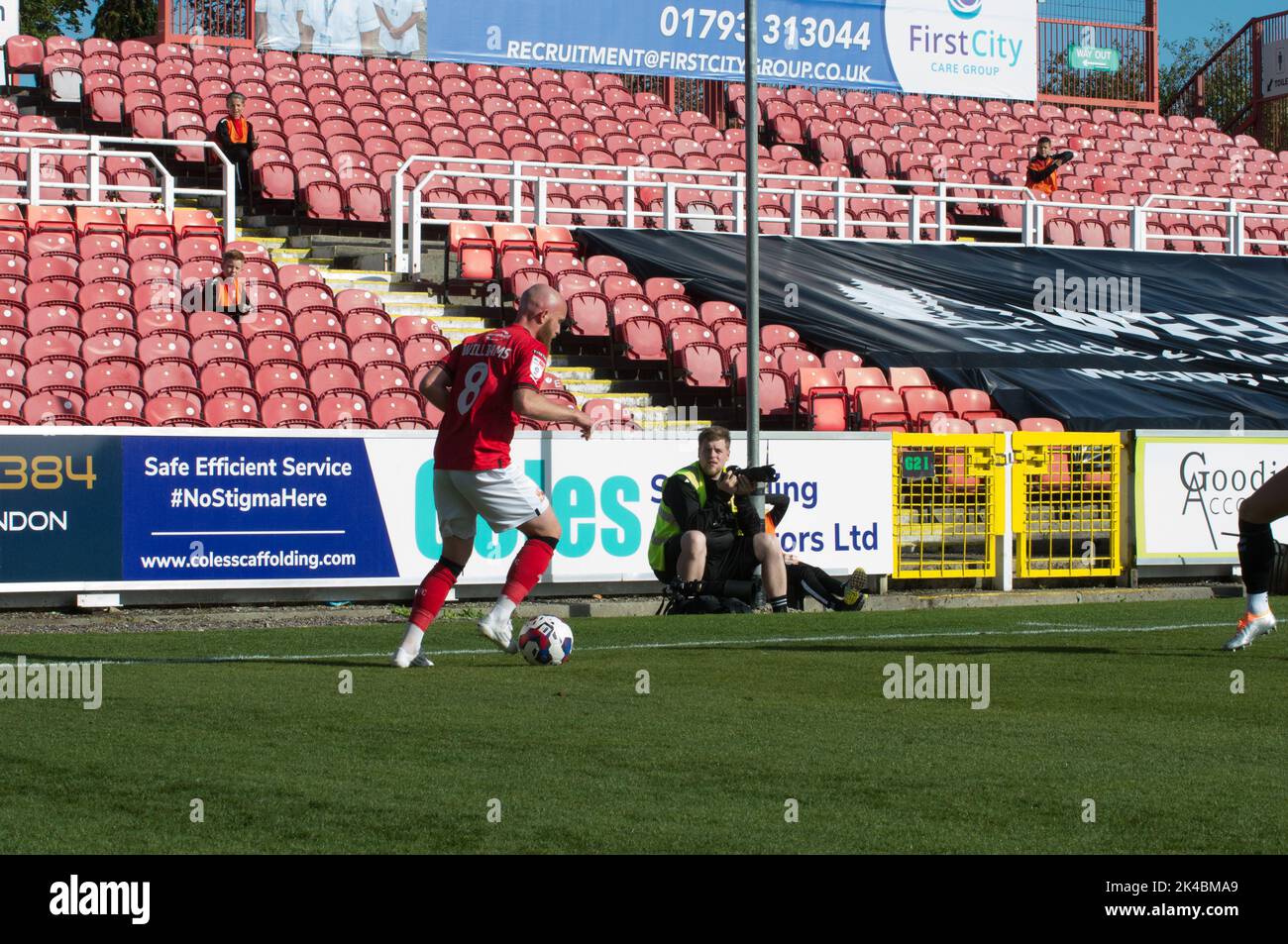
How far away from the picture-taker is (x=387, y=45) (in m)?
30.1

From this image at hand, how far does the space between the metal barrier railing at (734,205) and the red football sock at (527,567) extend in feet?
42.1

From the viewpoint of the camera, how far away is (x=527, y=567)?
9688mm

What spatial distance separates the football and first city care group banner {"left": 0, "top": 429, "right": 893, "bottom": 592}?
16.1 feet

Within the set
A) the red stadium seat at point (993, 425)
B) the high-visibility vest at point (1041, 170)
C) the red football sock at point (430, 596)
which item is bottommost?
the red football sock at point (430, 596)

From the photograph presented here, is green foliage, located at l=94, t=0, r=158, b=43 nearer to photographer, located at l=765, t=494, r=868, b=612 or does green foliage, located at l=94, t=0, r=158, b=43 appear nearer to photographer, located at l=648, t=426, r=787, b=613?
photographer, located at l=648, t=426, r=787, b=613

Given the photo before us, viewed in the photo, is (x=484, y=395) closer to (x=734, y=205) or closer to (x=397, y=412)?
(x=397, y=412)

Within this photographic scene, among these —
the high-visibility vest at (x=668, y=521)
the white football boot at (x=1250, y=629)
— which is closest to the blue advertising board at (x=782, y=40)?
the high-visibility vest at (x=668, y=521)

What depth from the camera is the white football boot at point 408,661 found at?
369 inches

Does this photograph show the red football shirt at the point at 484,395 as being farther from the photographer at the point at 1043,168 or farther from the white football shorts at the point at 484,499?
the photographer at the point at 1043,168

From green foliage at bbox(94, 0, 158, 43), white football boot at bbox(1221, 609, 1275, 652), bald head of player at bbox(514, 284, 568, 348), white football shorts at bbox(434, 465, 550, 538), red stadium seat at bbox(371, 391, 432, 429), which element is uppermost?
green foliage at bbox(94, 0, 158, 43)

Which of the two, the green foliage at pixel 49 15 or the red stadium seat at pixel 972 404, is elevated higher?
the green foliage at pixel 49 15

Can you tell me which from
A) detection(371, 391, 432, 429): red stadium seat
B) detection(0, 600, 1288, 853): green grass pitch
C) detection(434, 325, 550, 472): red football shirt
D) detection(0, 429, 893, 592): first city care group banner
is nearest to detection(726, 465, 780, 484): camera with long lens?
detection(0, 429, 893, 592): first city care group banner

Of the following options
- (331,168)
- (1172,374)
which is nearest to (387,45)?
(331,168)

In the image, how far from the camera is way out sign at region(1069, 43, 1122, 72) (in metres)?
40.0
